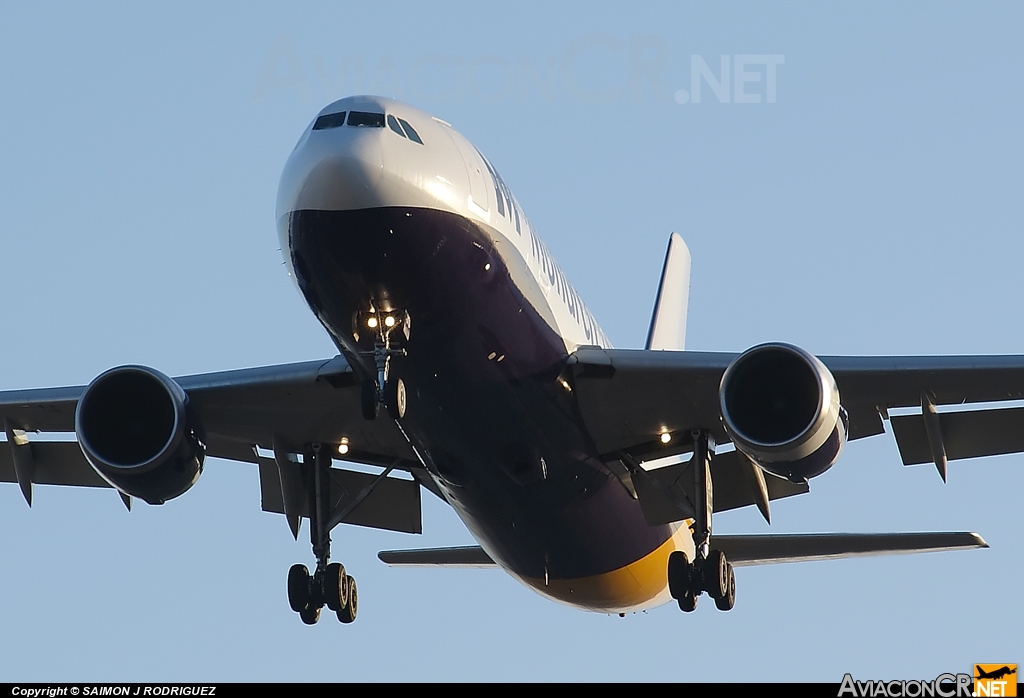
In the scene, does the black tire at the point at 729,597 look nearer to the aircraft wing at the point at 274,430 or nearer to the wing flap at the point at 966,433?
the wing flap at the point at 966,433

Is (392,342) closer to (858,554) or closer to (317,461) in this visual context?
(317,461)

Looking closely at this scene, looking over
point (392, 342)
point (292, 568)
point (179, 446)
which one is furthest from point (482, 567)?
point (392, 342)

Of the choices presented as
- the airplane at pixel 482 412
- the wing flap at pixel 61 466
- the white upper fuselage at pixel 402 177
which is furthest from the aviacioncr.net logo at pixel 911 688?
the wing flap at pixel 61 466

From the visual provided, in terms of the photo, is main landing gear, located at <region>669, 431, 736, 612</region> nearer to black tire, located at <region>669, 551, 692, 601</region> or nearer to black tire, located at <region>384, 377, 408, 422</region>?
black tire, located at <region>669, 551, 692, 601</region>

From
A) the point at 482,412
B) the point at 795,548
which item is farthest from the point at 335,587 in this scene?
the point at 795,548

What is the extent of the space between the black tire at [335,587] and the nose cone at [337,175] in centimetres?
754

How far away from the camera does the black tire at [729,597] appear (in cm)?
2295

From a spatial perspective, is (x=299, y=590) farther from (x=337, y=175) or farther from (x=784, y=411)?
(x=337, y=175)

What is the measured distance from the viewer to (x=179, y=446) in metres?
22.1

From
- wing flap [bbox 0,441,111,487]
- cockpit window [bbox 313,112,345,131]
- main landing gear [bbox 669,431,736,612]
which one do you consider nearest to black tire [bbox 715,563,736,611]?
main landing gear [bbox 669,431,736,612]

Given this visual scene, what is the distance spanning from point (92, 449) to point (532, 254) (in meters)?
6.60

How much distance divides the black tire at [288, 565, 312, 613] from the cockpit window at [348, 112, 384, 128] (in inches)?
322

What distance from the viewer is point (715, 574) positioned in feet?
74.5

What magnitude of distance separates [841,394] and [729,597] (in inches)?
131
